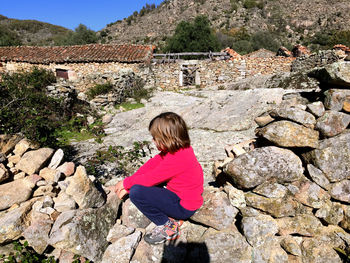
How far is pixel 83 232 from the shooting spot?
249 centimetres

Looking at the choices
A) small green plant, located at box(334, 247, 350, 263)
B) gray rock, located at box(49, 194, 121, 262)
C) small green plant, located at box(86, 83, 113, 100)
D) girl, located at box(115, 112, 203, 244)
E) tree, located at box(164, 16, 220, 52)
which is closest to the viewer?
girl, located at box(115, 112, 203, 244)

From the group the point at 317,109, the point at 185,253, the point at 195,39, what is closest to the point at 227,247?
the point at 185,253

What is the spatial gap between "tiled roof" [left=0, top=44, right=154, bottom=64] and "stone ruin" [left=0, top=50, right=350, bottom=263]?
14.8 metres

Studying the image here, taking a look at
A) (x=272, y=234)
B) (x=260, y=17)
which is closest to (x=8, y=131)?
(x=272, y=234)

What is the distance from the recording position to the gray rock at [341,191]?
109 inches

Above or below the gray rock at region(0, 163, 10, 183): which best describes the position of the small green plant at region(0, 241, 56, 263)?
below

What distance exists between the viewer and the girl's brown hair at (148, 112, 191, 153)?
7.36 ft

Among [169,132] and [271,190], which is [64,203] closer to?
[169,132]

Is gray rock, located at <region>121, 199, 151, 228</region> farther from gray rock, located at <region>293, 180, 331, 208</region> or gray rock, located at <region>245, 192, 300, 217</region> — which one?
gray rock, located at <region>293, 180, 331, 208</region>

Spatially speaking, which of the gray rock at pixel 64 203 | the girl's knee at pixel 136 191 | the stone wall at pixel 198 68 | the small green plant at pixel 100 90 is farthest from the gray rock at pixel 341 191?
the stone wall at pixel 198 68

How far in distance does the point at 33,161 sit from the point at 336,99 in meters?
4.45

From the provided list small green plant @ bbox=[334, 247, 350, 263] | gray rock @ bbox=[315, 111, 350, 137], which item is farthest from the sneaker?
gray rock @ bbox=[315, 111, 350, 137]

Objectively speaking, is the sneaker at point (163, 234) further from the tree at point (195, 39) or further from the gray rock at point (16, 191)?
the tree at point (195, 39)

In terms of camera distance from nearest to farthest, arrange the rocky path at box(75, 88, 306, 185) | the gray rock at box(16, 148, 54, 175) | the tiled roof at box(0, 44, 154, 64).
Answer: the gray rock at box(16, 148, 54, 175) < the rocky path at box(75, 88, 306, 185) < the tiled roof at box(0, 44, 154, 64)
